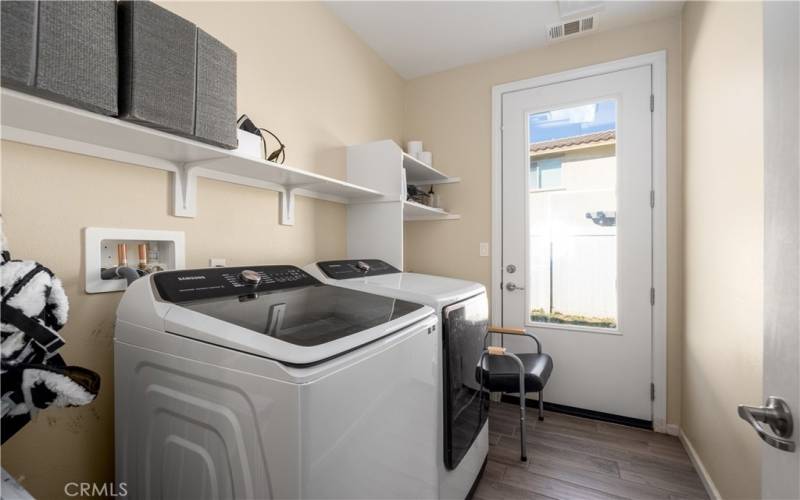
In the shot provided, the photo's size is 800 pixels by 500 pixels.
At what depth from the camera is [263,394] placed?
0.70m

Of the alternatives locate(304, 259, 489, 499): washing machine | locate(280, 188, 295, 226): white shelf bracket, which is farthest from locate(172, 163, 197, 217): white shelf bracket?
locate(304, 259, 489, 499): washing machine

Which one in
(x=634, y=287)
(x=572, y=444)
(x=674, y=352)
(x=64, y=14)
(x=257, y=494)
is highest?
(x=64, y=14)

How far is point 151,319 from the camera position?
900 mm

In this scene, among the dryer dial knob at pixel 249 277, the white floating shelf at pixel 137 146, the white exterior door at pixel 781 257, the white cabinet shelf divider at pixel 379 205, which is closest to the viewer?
the white exterior door at pixel 781 257

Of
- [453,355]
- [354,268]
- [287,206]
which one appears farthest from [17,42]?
[453,355]

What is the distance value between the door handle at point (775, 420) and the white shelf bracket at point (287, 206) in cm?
173

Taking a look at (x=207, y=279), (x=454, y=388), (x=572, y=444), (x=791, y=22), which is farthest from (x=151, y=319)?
(x=572, y=444)

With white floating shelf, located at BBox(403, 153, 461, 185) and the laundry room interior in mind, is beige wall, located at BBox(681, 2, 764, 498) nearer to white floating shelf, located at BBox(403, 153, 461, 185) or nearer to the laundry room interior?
the laundry room interior

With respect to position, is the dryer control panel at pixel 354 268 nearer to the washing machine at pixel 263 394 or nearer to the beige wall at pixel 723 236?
the washing machine at pixel 263 394

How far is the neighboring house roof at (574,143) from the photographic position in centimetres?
246

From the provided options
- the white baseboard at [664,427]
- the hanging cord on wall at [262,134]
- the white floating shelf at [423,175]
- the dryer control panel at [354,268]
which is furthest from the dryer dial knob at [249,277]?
the white baseboard at [664,427]

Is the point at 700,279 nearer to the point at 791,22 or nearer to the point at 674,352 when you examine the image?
the point at 674,352

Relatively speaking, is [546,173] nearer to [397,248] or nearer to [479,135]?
[479,135]

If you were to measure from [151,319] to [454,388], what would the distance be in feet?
3.66
